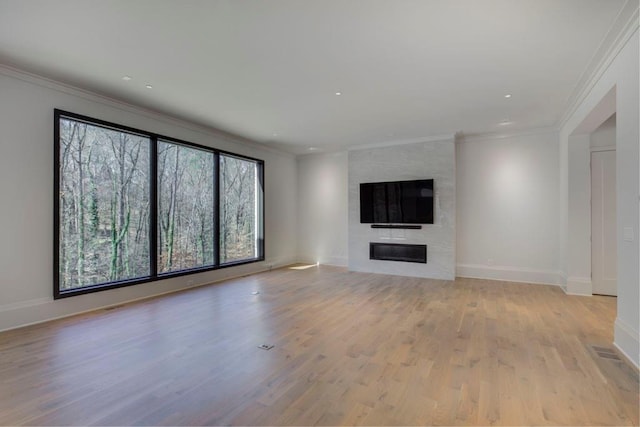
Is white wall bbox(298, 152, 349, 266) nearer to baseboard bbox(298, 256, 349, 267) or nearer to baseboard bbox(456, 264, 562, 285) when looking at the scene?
baseboard bbox(298, 256, 349, 267)

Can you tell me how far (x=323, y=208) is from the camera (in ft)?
27.8

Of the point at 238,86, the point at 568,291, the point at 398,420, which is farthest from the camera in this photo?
the point at 568,291

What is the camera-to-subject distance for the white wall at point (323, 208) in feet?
26.9

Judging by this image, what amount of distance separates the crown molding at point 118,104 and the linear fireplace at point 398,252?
3.82 metres

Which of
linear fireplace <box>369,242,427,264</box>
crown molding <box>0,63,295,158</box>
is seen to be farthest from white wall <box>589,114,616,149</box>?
crown molding <box>0,63,295,158</box>

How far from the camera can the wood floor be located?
6.84ft

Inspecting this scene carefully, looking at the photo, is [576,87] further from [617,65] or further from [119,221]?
[119,221]

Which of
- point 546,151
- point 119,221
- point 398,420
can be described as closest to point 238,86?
point 119,221

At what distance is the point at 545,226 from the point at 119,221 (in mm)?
7651

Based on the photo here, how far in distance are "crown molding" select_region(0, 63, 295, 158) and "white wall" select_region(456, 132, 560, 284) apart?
16.6 feet

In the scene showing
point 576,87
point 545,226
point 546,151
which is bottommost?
point 545,226

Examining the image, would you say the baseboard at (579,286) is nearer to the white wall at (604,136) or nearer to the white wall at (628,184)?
the white wall at (604,136)

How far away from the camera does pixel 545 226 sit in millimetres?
6047

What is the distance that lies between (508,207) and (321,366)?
5.49 m
